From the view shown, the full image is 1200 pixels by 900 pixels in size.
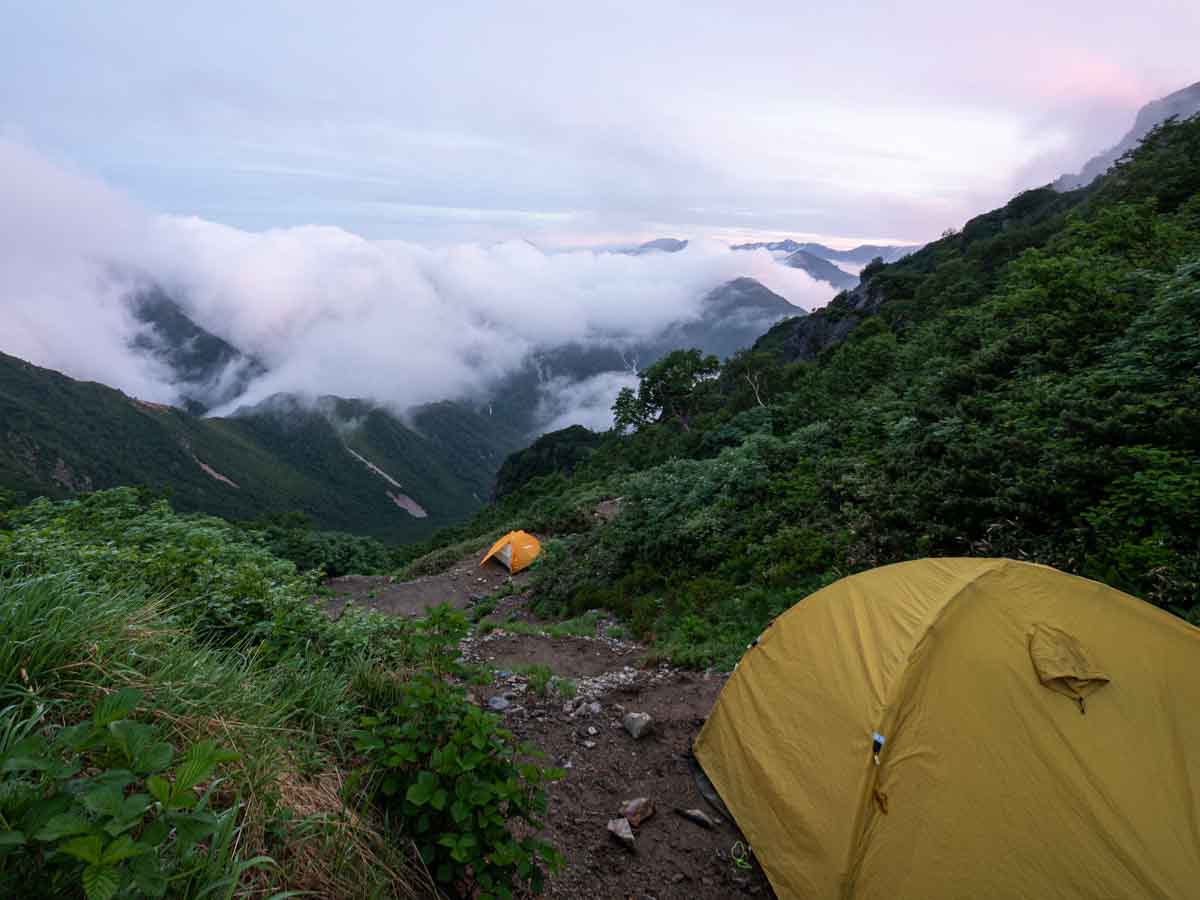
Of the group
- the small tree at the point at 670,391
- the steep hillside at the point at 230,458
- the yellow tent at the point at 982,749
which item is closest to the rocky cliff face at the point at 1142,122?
the small tree at the point at 670,391

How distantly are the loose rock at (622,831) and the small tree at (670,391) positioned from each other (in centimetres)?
3621

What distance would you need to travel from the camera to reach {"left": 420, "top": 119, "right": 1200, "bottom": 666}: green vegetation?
20.7ft

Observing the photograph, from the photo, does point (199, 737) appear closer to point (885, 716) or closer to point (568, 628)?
point (885, 716)

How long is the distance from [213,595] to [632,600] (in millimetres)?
7883

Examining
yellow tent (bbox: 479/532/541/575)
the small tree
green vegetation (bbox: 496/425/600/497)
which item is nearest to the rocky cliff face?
the small tree

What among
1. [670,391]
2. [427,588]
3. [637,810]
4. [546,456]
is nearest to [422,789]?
[637,810]

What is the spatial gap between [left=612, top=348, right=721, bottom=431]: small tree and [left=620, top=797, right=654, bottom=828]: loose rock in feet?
118

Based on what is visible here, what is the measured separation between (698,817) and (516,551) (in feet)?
53.1

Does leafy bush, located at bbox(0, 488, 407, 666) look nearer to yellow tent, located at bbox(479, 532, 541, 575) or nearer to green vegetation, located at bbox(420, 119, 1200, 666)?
green vegetation, located at bbox(420, 119, 1200, 666)

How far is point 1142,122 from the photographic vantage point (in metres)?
95.8

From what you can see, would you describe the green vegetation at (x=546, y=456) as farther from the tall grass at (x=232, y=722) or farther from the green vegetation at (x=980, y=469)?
the tall grass at (x=232, y=722)

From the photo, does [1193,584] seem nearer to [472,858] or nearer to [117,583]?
[472,858]

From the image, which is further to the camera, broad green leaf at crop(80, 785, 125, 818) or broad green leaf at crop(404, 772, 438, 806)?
broad green leaf at crop(404, 772, 438, 806)

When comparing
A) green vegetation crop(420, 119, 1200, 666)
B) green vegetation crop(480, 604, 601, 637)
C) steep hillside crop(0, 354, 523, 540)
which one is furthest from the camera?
steep hillside crop(0, 354, 523, 540)
